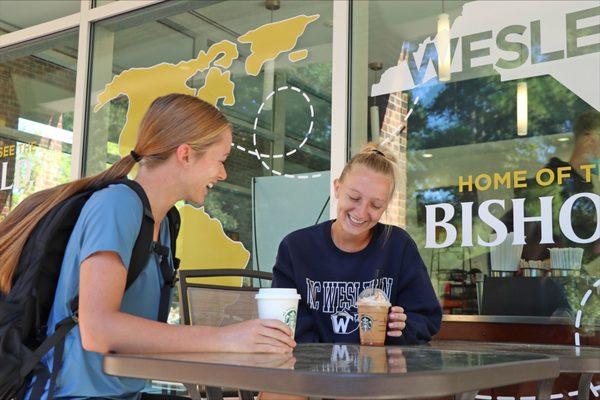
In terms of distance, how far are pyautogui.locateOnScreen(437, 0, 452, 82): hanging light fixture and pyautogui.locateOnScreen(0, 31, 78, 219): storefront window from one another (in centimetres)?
275

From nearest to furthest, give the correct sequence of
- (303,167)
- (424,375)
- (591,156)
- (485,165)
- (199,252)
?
(424,375)
(591,156)
(485,165)
(303,167)
(199,252)

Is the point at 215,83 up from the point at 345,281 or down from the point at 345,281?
up

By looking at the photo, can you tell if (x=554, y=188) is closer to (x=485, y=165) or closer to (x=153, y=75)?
(x=485, y=165)

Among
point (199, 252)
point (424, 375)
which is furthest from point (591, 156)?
point (424, 375)

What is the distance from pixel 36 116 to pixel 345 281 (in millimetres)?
4107

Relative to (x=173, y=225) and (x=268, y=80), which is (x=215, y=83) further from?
(x=173, y=225)

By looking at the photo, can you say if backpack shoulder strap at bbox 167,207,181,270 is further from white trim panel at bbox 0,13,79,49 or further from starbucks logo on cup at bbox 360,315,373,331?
white trim panel at bbox 0,13,79,49

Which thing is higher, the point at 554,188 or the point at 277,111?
the point at 277,111

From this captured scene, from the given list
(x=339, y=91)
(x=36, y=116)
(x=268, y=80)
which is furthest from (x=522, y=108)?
(x=36, y=116)

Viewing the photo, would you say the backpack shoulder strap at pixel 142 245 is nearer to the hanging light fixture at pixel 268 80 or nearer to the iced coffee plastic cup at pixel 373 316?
the iced coffee plastic cup at pixel 373 316

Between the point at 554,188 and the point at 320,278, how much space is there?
5.24 ft

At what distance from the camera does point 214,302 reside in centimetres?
227

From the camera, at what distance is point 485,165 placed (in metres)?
3.42

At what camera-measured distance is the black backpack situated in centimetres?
136
